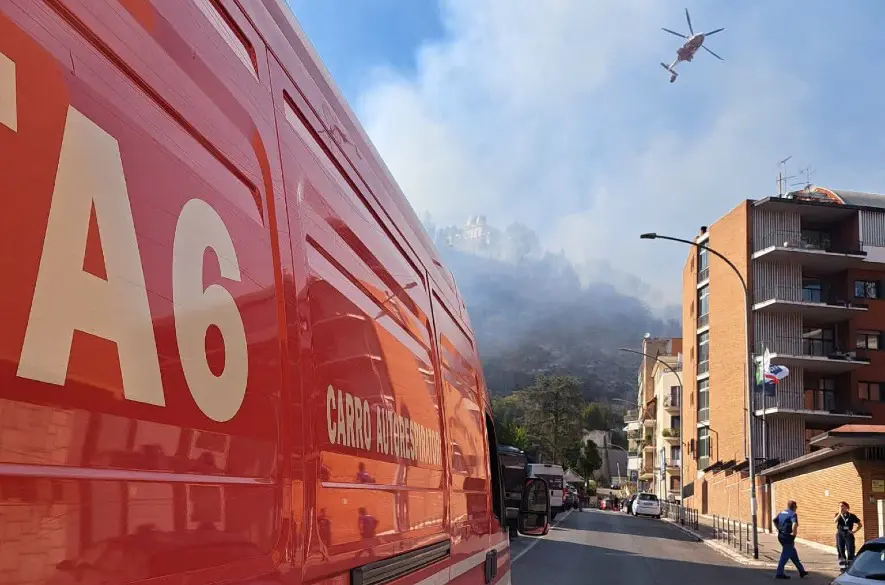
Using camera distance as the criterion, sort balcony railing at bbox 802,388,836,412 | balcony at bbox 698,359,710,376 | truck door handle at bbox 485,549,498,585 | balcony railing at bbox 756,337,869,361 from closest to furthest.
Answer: truck door handle at bbox 485,549,498,585 → balcony railing at bbox 756,337,869,361 → balcony railing at bbox 802,388,836,412 → balcony at bbox 698,359,710,376

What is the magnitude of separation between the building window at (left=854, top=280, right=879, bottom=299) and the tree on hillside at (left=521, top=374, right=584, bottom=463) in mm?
47927

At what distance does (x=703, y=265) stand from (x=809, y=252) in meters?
12.0

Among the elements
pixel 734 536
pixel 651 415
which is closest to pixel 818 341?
pixel 734 536

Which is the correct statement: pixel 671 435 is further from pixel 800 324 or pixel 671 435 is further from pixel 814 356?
pixel 814 356

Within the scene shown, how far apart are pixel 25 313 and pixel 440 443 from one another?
3130 millimetres

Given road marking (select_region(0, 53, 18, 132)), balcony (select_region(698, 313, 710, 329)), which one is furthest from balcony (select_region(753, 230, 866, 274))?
road marking (select_region(0, 53, 18, 132))

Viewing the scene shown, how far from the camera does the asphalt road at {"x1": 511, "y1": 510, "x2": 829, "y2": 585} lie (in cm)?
1808

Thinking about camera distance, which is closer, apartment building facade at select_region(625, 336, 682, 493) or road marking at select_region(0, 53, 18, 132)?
road marking at select_region(0, 53, 18, 132)

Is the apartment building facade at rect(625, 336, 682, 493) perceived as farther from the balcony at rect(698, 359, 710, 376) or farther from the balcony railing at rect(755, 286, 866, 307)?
the balcony railing at rect(755, 286, 866, 307)

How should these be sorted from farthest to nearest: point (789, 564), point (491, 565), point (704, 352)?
point (704, 352), point (789, 564), point (491, 565)

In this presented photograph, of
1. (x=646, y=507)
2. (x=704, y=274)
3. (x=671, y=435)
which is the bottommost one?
(x=646, y=507)

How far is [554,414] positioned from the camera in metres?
97.8

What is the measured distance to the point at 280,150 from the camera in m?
2.26

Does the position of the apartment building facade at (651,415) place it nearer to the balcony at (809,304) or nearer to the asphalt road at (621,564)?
the balcony at (809,304)
